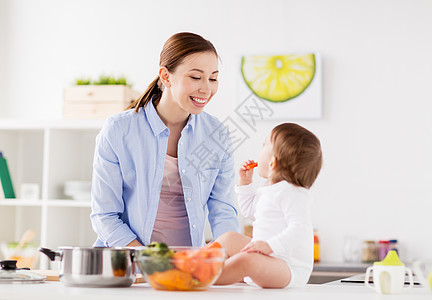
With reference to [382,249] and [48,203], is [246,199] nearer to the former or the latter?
[382,249]

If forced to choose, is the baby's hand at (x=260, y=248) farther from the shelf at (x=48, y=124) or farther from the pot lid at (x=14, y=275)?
the shelf at (x=48, y=124)

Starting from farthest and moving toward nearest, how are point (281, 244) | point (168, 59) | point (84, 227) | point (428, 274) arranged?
point (84, 227)
point (168, 59)
point (281, 244)
point (428, 274)

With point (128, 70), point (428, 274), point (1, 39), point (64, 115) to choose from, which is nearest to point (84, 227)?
point (64, 115)

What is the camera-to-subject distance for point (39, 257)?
4.24 meters

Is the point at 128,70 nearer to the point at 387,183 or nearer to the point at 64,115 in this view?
the point at 64,115

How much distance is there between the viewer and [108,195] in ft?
7.55

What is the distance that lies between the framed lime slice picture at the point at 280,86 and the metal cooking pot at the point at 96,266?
286 centimetres

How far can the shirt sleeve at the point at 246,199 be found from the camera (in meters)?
1.91

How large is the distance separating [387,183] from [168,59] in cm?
227

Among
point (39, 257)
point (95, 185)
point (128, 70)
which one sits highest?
point (128, 70)

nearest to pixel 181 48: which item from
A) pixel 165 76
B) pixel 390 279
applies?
pixel 165 76

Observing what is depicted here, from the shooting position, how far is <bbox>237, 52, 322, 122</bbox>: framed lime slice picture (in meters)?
4.21

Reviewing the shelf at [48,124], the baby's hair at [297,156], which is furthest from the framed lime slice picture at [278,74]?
the baby's hair at [297,156]

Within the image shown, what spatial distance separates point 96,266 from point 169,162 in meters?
0.96
